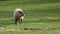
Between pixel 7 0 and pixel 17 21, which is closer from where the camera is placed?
pixel 17 21

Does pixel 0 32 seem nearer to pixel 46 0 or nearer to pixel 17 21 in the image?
pixel 17 21

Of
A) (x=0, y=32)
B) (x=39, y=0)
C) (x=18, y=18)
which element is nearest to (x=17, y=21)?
(x=18, y=18)

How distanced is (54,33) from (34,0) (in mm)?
39298

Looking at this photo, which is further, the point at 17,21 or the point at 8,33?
the point at 17,21

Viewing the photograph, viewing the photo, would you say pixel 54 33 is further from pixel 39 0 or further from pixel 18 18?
pixel 39 0

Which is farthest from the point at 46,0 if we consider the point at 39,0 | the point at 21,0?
the point at 21,0

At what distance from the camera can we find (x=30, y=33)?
59.2ft

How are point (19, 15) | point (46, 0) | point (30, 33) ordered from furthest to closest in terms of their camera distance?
point (46, 0) → point (19, 15) → point (30, 33)

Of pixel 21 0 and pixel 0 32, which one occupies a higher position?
pixel 0 32

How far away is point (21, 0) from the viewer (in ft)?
194

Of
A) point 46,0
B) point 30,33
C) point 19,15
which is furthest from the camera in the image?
point 46,0

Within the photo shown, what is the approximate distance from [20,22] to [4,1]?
107 feet

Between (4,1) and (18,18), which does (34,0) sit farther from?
(18,18)

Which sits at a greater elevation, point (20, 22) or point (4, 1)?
point (20, 22)
